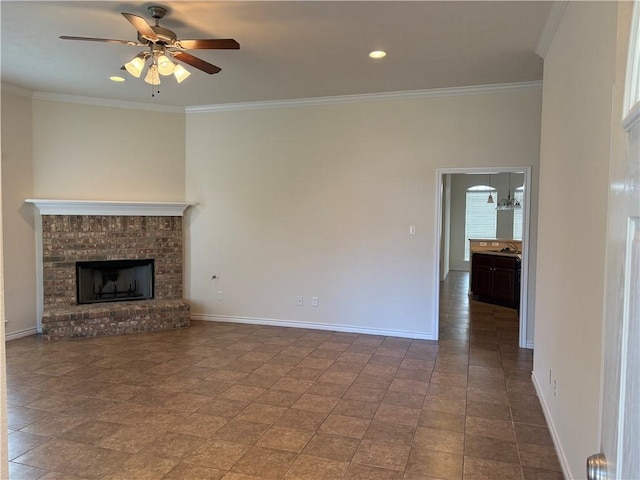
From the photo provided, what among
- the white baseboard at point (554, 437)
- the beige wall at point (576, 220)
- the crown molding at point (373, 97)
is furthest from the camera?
the crown molding at point (373, 97)

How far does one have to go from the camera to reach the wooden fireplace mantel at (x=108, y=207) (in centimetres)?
532

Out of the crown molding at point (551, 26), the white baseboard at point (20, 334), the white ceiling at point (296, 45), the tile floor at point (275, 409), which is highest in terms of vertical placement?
the white ceiling at point (296, 45)

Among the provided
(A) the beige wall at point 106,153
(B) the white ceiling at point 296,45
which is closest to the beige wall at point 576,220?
(B) the white ceiling at point 296,45

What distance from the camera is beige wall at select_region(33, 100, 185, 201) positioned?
545cm

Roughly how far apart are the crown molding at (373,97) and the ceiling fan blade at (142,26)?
2.75 m

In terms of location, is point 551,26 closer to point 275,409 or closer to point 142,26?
point 142,26

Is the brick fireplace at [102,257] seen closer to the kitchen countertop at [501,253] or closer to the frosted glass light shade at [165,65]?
the frosted glass light shade at [165,65]

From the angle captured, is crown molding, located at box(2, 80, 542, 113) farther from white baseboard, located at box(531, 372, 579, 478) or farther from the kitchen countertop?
white baseboard, located at box(531, 372, 579, 478)

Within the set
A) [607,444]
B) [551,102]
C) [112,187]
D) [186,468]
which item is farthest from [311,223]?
[607,444]

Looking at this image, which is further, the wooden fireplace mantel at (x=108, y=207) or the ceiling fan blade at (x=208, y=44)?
the wooden fireplace mantel at (x=108, y=207)

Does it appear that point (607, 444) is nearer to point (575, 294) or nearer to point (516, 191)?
point (575, 294)

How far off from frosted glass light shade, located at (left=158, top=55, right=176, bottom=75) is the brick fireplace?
2906 mm

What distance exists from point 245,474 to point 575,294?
7.09 feet

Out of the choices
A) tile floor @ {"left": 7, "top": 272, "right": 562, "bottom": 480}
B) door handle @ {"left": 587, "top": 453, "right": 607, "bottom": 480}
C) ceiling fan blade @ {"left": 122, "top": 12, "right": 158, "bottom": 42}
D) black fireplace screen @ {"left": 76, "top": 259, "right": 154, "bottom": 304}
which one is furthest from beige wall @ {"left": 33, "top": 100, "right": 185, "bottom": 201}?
door handle @ {"left": 587, "top": 453, "right": 607, "bottom": 480}
